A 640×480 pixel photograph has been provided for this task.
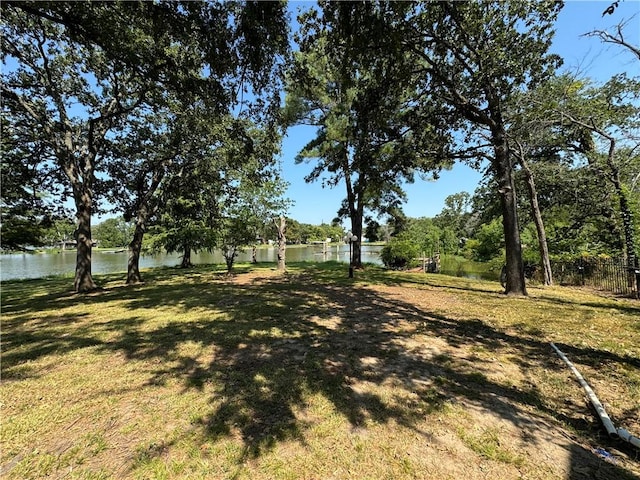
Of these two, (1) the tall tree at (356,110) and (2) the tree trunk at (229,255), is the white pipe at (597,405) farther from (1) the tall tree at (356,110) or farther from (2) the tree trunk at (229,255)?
(2) the tree trunk at (229,255)

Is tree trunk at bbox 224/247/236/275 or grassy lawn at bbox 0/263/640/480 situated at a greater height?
tree trunk at bbox 224/247/236/275

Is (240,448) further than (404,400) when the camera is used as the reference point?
No

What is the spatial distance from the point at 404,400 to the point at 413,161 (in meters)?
7.88

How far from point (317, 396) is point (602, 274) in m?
13.3

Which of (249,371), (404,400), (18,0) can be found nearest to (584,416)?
(404,400)

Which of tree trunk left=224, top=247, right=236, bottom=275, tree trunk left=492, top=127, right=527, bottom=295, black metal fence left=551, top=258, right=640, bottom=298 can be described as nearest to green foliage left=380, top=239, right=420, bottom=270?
black metal fence left=551, top=258, right=640, bottom=298

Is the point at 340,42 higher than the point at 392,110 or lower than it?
higher

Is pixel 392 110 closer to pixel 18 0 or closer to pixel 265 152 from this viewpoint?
pixel 265 152

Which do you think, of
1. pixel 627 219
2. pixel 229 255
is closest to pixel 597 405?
pixel 627 219

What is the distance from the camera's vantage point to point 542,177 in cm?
1388

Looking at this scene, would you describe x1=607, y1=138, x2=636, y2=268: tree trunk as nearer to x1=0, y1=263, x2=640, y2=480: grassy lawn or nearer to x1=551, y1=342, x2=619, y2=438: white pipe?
x1=0, y1=263, x2=640, y2=480: grassy lawn

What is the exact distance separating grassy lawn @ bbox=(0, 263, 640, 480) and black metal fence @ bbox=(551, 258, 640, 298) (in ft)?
17.7

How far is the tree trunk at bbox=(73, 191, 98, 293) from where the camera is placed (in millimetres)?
8734

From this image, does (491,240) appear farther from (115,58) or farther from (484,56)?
(115,58)
